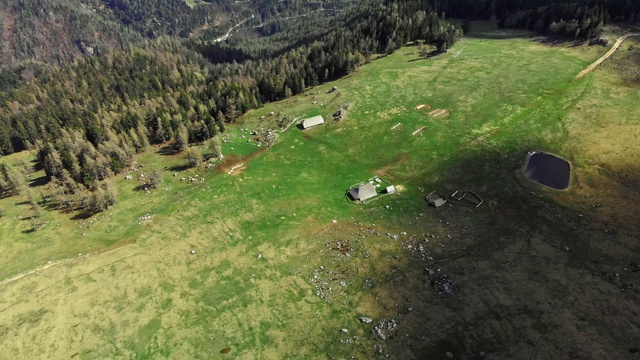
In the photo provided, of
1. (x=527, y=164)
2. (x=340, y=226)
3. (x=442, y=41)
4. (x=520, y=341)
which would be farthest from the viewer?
(x=442, y=41)

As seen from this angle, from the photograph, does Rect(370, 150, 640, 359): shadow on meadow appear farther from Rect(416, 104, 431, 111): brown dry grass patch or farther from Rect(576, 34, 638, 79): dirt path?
Rect(576, 34, 638, 79): dirt path

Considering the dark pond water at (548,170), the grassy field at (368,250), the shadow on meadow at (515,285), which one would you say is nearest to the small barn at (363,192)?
the grassy field at (368,250)

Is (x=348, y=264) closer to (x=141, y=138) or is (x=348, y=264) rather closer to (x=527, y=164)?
(x=527, y=164)

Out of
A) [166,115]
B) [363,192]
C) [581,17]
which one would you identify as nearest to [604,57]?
[581,17]

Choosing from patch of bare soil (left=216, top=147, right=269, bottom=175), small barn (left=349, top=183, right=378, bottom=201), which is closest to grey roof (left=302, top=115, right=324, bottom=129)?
patch of bare soil (left=216, top=147, right=269, bottom=175)

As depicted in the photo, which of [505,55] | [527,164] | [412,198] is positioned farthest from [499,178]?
[505,55]

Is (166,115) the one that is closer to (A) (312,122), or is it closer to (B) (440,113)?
(A) (312,122)

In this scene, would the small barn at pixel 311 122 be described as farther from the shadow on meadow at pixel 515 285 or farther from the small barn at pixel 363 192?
the shadow on meadow at pixel 515 285
